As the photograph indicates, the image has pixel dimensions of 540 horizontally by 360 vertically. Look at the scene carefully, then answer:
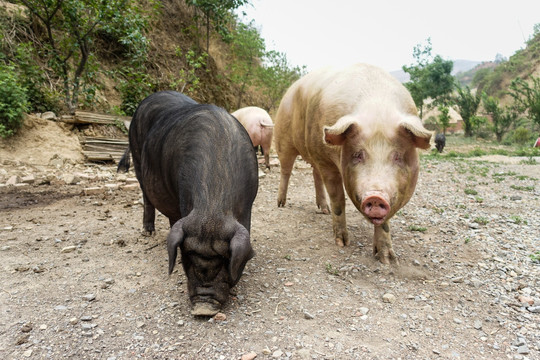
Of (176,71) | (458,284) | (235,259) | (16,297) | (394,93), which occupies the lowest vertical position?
(16,297)

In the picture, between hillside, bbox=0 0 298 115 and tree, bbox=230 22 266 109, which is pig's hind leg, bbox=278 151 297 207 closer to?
hillside, bbox=0 0 298 115

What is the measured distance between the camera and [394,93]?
334cm

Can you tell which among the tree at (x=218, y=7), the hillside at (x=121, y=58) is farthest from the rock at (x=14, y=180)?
the tree at (x=218, y=7)

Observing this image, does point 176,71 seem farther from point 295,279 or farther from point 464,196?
point 295,279

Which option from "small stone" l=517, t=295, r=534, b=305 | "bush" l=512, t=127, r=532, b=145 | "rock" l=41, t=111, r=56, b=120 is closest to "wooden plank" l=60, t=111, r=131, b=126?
"rock" l=41, t=111, r=56, b=120

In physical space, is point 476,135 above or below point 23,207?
above

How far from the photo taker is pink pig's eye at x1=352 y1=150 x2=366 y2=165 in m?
2.88

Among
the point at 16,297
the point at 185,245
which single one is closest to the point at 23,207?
the point at 16,297

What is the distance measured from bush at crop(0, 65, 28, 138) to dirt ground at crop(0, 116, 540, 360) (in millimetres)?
2526

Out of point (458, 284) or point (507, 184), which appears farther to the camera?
point (507, 184)

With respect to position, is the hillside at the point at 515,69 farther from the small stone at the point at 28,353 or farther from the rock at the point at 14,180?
the small stone at the point at 28,353

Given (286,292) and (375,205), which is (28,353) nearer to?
(286,292)

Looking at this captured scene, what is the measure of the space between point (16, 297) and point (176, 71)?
41.8ft

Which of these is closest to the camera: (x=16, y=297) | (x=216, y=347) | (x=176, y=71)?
(x=216, y=347)
